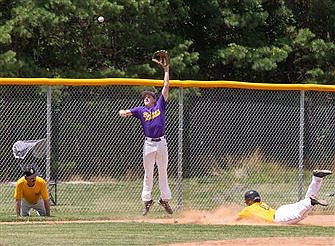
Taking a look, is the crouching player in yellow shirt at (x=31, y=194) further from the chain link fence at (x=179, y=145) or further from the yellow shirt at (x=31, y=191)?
the chain link fence at (x=179, y=145)

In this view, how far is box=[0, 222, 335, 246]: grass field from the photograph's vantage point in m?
11.6

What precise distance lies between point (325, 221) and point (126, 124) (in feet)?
11.5

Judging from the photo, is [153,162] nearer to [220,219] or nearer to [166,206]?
[166,206]

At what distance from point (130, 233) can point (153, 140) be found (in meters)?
2.58

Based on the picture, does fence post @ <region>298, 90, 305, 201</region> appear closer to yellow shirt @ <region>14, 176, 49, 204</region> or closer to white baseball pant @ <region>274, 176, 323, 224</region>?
white baseball pant @ <region>274, 176, 323, 224</region>

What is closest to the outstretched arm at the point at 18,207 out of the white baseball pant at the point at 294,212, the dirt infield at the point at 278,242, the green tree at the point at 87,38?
the white baseball pant at the point at 294,212

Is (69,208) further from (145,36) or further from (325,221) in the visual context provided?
(145,36)

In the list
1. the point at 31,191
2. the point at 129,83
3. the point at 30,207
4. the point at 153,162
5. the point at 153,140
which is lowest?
the point at 30,207

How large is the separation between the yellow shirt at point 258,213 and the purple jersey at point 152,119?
1675 mm

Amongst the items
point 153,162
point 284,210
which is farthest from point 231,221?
point 153,162

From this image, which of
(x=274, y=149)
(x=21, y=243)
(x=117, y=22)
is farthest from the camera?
(x=117, y=22)

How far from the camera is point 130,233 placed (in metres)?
12.4

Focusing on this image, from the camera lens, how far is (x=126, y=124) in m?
16.0

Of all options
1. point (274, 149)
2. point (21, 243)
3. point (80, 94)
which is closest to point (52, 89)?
point (80, 94)
